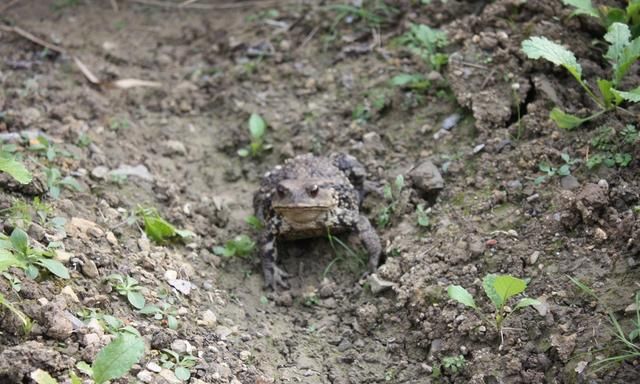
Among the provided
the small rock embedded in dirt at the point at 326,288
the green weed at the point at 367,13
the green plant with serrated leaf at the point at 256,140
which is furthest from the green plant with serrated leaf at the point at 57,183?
the green weed at the point at 367,13

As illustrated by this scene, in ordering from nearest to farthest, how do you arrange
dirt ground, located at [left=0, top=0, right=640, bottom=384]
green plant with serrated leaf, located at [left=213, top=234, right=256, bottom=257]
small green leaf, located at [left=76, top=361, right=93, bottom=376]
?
small green leaf, located at [left=76, top=361, right=93, bottom=376] → dirt ground, located at [left=0, top=0, right=640, bottom=384] → green plant with serrated leaf, located at [left=213, top=234, right=256, bottom=257]

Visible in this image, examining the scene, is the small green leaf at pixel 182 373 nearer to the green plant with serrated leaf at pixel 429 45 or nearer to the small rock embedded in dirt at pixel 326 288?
the small rock embedded in dirt at pixel 326 288

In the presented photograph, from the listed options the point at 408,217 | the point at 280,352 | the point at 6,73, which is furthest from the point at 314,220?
the point at 6,73

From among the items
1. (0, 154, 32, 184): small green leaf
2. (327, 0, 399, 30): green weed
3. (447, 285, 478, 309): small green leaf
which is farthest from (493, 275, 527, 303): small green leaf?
(327, 0, 399, 30): green weed

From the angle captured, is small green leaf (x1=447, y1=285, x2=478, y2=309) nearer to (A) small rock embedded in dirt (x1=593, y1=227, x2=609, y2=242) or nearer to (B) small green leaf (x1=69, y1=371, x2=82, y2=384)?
(A) small rock embedded in dirt (x1=593, y1=227, x2=609, y2=242)

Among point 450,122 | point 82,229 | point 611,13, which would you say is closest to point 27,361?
point 82,229
